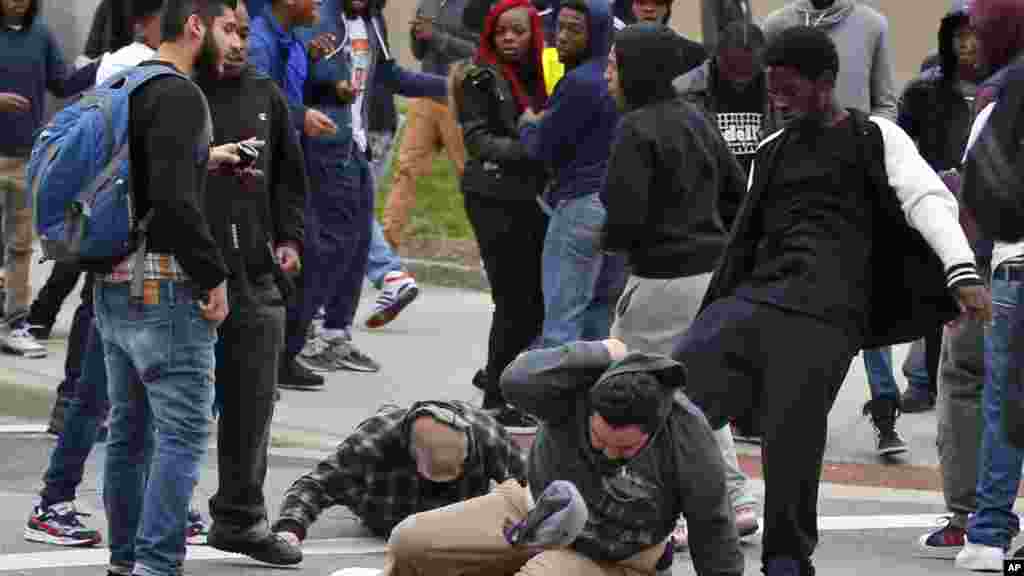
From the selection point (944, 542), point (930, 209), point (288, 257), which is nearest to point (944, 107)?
point (944, 542)

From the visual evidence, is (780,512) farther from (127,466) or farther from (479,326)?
(479,326)

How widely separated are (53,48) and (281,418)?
239 centimetres

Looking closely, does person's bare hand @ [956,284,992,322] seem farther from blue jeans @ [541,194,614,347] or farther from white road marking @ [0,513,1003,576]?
blue jeans @ [541,194,614,347]

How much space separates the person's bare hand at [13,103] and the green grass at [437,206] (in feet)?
12.5

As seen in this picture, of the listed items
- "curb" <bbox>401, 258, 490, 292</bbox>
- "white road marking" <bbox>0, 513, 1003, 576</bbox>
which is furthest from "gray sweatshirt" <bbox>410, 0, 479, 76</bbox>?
"white road marking" <bbox>0, 513, 1003, 576</bbox>

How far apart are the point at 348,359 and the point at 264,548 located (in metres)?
3.66

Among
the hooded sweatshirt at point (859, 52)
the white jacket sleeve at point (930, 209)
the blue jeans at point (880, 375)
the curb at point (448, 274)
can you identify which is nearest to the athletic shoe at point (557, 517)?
the white jacket sleeve at point (930, 209)

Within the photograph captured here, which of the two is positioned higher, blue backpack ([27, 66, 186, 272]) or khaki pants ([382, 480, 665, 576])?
blue backpack ([27, 66, 186, 272])

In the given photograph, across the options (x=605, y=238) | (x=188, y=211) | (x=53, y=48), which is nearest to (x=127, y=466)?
(x=188, y=211)

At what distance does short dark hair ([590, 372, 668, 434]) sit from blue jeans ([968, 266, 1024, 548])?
192cm

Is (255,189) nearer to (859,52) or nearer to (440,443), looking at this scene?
(440,443)

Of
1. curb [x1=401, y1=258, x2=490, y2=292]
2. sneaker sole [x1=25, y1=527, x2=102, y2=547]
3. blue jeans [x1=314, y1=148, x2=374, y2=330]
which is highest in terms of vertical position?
blue jeans [x1=314, y1=148, x2=374, y2=330]

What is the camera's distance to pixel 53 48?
11133 millimetres

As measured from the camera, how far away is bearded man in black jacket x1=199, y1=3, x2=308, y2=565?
7215mm
